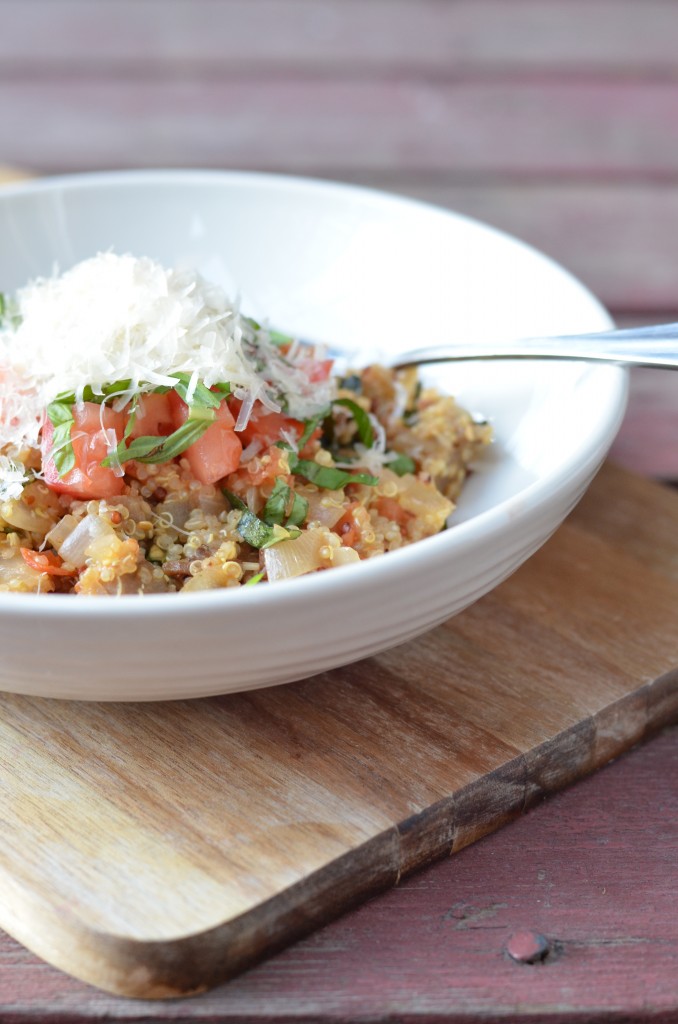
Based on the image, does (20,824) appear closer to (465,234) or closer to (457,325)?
(457,325)

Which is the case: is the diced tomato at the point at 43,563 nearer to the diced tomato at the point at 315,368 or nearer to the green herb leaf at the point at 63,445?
the green herb leaf at the point at 63,445

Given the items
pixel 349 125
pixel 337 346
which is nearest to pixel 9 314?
pixel 337 346

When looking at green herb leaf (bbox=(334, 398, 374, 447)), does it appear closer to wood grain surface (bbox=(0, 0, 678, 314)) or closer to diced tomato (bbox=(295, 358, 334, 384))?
diced tomato (bbox=(295, 358, 334, 384))

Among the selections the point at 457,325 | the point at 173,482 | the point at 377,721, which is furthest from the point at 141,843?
the point at 457,325

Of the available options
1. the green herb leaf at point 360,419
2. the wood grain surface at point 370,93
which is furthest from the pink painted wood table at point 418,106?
the green herb leaf at point 360,419

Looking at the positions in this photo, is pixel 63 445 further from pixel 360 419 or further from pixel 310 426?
pixel 360 419

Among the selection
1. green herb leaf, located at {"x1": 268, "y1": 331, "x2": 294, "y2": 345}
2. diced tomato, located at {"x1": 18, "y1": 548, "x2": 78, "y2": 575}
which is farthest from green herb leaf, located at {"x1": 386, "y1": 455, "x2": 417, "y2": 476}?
diced tomato, located at {"x1": 18, "y1": 548, "x2": 78, "y2": 575}
